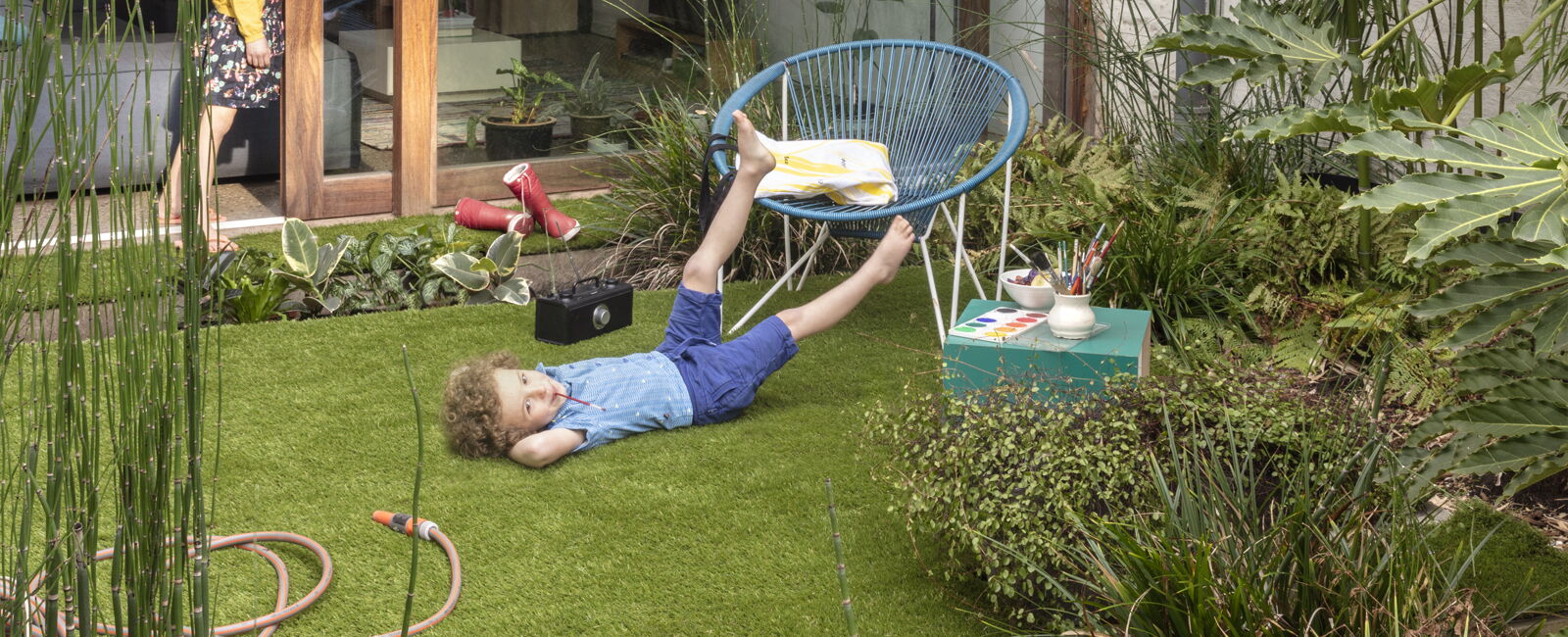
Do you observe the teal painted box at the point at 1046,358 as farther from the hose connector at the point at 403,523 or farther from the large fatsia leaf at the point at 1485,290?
the hose connector at the point at 403,523

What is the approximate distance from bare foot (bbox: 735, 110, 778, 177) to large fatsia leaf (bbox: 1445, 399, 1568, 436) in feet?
6.32

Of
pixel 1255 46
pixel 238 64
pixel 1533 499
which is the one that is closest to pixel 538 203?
pixel 238 64

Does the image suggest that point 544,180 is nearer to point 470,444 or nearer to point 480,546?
point 470,444

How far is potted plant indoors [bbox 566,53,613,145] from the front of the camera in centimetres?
619

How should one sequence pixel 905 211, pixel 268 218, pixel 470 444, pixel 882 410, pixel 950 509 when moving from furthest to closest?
1. pixel 268 218
2. pixel 905 211
3. pixel 470 444
4. pixel 882 410
5. pixel 950 509

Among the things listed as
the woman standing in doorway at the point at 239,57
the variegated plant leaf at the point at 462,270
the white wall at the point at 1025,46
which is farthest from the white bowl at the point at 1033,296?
the woman standing in doorway at the point at 239,57

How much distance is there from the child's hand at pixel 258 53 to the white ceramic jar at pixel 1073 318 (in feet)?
10.7

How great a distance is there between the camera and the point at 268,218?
554cm

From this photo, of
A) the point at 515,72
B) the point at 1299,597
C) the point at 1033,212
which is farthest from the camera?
the point at 515,72

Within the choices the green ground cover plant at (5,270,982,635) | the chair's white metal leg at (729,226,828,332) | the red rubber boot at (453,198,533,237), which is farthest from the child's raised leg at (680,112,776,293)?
the red rubber boot at (453,198,533,237)

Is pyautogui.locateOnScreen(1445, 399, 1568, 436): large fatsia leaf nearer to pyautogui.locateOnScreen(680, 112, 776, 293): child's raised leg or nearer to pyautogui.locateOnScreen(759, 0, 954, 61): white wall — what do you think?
pyautogui.locateOnScreen(680, 112, 776, 293): child's raised leg

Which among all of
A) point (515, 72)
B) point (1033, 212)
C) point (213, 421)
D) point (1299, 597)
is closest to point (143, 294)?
point (1299, 597)

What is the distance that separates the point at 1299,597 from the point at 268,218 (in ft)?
14.5

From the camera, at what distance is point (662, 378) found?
12.0 ft
